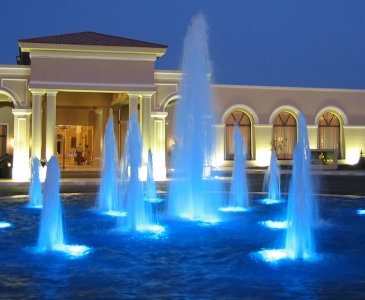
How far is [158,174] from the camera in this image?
22.6 metres

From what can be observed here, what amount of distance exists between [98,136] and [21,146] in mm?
8524

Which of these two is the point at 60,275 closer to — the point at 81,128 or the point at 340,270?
the point at 340,270

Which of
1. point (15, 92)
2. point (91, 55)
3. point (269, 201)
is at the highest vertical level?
point (91, 55)

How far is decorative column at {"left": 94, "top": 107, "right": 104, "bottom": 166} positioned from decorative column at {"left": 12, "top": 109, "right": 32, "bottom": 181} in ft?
26.5

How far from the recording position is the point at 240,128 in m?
30.4

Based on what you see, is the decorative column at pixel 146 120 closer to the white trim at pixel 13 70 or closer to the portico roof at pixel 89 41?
the portico roof at pixel 89 41

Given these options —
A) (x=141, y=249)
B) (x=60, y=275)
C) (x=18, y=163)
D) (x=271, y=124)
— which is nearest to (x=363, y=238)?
(x=141, y=249)

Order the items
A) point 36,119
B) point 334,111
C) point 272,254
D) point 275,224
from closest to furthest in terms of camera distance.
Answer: point 272,254
point 275,224
point 36,119
point 334,111

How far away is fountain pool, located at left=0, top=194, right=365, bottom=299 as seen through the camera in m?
5.35

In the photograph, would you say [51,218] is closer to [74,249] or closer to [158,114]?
[74,249]

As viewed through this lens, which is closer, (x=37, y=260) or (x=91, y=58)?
(x=37, y=260)

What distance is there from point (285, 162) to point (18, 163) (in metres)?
16.4

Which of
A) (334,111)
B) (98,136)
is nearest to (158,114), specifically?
(98,136)

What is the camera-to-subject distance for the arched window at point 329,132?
31.3 metres
